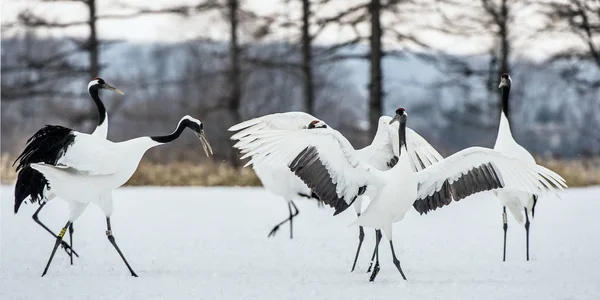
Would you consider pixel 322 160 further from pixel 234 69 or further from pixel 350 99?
pixel 350 99

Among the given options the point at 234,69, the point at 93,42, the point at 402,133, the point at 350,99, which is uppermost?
the point at 93,42

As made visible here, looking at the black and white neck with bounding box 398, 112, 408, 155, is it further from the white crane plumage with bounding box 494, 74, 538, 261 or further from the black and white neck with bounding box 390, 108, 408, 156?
the white crane plumage with bounding box 494, 74, 538, 261

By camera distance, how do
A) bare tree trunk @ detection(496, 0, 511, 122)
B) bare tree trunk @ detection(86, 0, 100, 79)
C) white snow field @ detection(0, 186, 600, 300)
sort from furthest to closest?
bare tree trunk @ detection(496, 0, 511, 122), bare tree trunk @ detection(86, 0, 100, 79), white snow field @ detection(0, 186, 600, 300)

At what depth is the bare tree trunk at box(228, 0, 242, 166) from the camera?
18375 millimetres

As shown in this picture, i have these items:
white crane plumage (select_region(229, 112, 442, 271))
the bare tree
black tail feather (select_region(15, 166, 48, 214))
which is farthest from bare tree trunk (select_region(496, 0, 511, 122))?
black tail feather (select_region(15, 166, 48, 214))

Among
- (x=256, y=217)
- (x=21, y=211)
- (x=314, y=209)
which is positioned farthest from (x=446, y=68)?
(x=21, y=211)

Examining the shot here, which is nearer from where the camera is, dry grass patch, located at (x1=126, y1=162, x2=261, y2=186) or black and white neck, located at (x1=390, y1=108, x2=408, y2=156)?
black and white neck, located at (x1=390, y1=108, x2=408, y2=156)

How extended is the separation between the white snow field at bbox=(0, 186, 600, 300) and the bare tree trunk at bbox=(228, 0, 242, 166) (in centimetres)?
544

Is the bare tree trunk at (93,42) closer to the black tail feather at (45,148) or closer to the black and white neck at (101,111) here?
the black and white neck at (101,111)

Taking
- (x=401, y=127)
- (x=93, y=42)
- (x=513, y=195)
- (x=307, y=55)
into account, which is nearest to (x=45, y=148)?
(x=401, y=127)

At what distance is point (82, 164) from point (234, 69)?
11.7 meters

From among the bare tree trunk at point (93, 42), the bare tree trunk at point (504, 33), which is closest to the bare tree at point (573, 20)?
the bare tree trunk at point (504, 33)

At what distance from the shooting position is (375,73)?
17.0 meters

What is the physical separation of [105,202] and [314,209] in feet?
21.0
